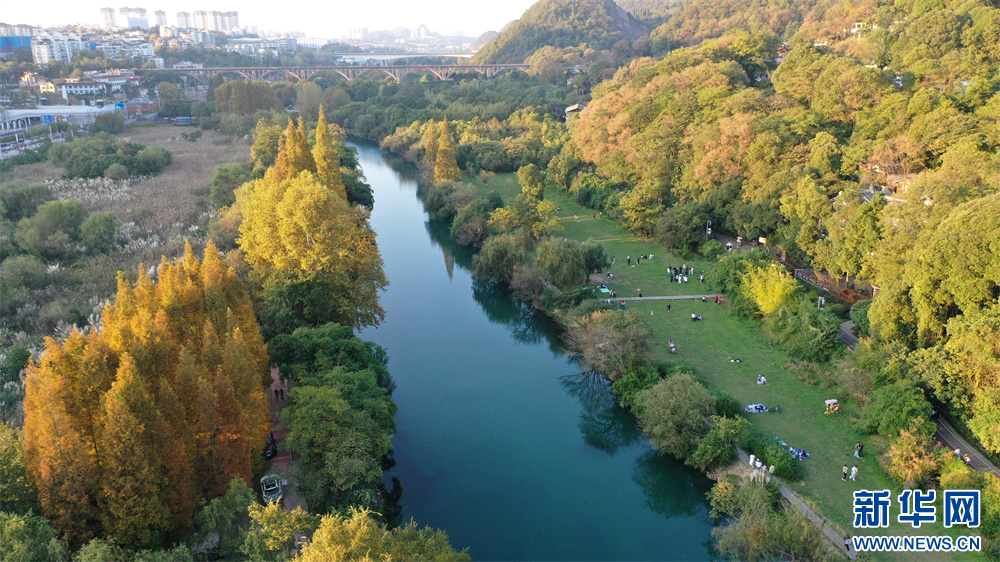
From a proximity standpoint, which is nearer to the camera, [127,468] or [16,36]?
[127,468]

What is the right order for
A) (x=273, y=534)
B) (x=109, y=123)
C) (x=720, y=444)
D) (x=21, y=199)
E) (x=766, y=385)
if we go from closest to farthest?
(x=273, y=534) < (x=720, y=444) < (x=766, y=385) < (x=21, y=199) < (x=109, y=123)

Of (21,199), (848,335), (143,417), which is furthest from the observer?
(21,199)

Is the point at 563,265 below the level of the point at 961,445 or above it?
above

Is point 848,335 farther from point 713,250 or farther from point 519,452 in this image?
point 519,452

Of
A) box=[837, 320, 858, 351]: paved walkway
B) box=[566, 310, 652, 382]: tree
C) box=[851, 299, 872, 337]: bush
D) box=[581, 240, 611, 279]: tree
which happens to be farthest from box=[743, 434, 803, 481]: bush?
box=[581, 240, 611, 279]: tree

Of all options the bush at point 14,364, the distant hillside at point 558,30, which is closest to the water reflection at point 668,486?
the bush at point 14,364

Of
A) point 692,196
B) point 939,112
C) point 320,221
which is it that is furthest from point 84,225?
point 939,112

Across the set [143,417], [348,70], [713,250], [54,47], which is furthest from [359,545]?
[54,47]

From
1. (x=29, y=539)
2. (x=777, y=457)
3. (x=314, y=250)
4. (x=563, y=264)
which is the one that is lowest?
(x=777, y=457)
